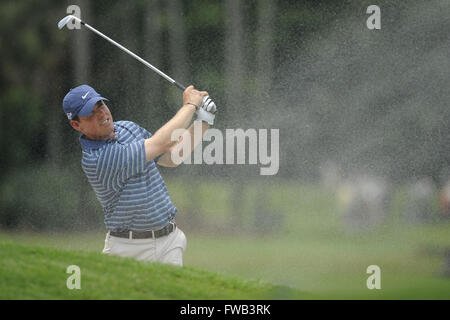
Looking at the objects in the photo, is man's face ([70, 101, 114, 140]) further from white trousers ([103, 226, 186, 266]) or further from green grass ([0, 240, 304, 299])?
green grass ([0, 240, 304, 299])

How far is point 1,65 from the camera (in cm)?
771

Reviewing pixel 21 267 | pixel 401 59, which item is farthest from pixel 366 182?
pixel 21 267

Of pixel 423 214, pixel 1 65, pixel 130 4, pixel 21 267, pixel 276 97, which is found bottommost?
pixel 21 267

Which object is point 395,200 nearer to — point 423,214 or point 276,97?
point 423,214

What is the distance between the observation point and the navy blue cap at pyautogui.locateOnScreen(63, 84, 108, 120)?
13.5 feet

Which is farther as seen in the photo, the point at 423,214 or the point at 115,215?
the point at 423,214

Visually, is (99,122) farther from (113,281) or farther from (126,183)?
(113,281)

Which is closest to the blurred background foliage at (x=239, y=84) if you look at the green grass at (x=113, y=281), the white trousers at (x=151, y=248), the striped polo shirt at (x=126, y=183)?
the green grass at (x=113, y=281)

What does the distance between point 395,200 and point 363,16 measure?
191cm

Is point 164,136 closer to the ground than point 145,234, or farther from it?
farther from it

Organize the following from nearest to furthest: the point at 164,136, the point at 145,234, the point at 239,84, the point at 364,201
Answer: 1. the point at 164,136
2. the point at 145,234
3. the point at 239,84
4. the point at 364,201

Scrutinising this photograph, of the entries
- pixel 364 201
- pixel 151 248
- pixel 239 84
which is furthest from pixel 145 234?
pixel 364 201

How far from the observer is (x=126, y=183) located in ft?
13.6

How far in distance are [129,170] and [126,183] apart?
0.30 feet
